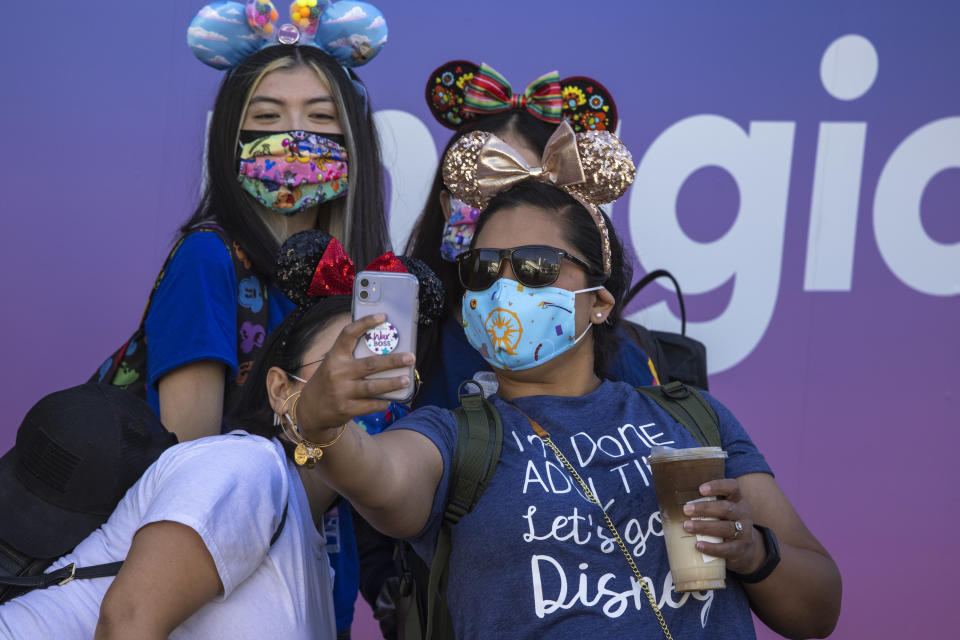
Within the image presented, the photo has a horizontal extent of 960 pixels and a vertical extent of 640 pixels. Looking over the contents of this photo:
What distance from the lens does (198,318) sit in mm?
2320

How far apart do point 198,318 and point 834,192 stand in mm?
2604

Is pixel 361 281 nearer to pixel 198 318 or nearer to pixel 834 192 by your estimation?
pixel 198 318

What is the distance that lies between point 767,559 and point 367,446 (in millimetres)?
815

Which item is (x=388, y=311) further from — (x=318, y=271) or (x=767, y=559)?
(x=767, y=559)

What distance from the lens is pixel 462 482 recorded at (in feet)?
6.23

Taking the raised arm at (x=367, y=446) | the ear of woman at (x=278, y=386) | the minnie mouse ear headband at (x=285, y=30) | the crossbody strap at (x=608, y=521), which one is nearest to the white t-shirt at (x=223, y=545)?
the ear of woman at (x=278, y=386)

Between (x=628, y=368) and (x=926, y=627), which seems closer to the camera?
(x=628, y=368)

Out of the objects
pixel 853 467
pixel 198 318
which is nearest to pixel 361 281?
pixel 198 318

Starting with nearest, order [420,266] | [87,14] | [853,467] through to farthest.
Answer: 1. [420,266]
2. [87,14]
3. [853,467]

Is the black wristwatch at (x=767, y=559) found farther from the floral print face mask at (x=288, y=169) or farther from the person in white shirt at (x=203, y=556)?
the floral print face mask at (x=288, y=169)

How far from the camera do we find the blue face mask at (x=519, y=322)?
2061 mm

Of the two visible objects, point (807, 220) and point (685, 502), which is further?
point (807, 220)

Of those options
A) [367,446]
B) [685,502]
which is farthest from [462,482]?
[685,502]

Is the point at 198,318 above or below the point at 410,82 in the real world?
below
